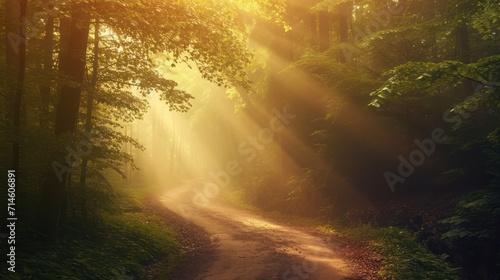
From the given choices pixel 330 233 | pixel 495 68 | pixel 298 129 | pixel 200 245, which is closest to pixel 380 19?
pixel 298 129

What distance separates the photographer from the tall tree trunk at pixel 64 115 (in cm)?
1012

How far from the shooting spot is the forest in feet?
30.1

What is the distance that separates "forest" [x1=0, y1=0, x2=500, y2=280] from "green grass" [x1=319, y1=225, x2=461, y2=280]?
81 millimetres

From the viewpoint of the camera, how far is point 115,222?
48.4 ft

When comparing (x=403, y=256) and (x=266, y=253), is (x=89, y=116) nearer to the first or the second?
(x=266, y=253)

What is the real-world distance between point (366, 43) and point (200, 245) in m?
11.2

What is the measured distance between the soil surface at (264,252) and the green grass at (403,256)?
0.46 m

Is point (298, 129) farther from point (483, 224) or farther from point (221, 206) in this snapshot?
point (483, 224)

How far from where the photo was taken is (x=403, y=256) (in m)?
12.0

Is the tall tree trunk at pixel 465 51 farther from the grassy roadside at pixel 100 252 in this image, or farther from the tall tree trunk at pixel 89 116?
the tall tree trunk at pixel 89 116

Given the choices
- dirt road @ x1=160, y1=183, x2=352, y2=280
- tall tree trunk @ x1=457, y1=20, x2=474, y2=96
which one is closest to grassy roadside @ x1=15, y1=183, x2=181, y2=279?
dirt road @ x1=160, y1=183, x2=352, y2=280

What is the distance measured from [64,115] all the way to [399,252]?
36.3 feet

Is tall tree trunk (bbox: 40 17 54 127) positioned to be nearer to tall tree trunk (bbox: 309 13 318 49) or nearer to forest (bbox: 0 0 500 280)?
forest (bbox: 0 0 500 280)

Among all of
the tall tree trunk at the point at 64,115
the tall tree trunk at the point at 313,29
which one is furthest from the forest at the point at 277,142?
the tall tree trunk at the point at 313,29
